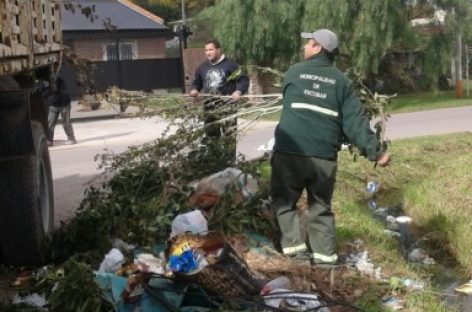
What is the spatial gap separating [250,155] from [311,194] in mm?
6442

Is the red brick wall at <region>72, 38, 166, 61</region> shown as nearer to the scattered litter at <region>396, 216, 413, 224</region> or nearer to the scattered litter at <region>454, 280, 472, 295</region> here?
the scattered litter at <region>396, 216, 413, 224</region>

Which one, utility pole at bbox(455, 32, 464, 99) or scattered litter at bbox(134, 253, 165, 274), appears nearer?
scattered litter at bbox(134, 253, 165, 274)

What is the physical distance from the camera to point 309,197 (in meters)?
5.62

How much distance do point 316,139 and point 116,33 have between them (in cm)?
2336

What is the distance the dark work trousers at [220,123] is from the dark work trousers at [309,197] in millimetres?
2154

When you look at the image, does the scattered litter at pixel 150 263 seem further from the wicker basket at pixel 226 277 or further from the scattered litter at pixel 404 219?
the scattered litter at pixel 404 219

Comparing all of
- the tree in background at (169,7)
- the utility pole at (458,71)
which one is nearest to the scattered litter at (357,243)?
the utility pole at (458,71)

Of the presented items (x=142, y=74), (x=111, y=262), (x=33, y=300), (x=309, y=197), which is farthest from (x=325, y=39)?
(x=142, y=74)

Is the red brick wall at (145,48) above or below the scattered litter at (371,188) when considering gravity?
above

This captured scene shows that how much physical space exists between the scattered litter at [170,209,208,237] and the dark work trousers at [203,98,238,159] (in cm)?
223

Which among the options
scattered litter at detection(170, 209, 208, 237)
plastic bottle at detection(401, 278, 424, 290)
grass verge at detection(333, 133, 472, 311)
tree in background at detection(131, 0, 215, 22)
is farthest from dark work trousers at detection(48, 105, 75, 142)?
tree in background at detection(131, 0, 215, 22)

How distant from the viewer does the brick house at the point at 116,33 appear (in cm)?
2772

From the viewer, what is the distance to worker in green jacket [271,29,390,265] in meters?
5.37

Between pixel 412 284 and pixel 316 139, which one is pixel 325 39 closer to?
pixel 316 139
